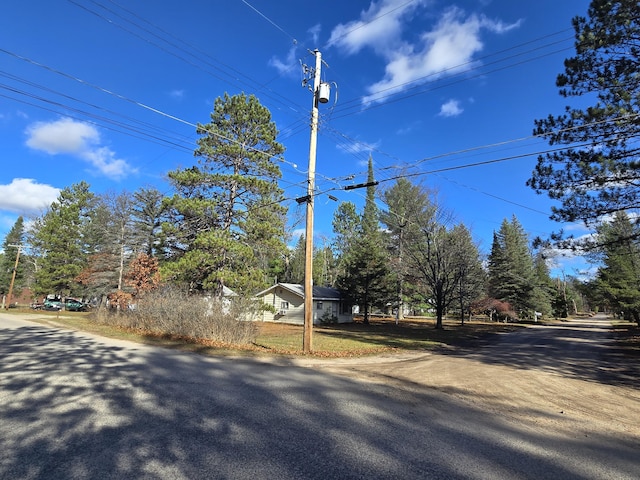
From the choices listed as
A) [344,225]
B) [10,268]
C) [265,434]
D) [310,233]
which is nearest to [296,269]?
[344,225]

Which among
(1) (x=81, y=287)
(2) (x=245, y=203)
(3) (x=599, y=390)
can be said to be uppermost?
(2) (x=245, y=203)

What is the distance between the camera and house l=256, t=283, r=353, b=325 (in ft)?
112

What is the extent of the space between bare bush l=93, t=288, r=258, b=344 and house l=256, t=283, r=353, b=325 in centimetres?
1618

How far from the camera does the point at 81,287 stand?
4231 cm

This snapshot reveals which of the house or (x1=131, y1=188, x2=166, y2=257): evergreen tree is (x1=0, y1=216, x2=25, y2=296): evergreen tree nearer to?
(x1=131, y1=188, x2=166, y2=257): evergreen tree

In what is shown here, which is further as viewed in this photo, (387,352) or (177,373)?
(387,352)

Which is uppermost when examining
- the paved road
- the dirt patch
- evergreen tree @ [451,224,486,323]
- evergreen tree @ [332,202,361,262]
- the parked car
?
evergreen tree @ [332,202,361,262]

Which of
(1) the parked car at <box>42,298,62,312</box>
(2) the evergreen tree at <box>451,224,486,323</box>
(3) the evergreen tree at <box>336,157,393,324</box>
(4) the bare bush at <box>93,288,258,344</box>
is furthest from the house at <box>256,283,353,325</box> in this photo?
(1) the parked car at <box>42,298,62,312</box>

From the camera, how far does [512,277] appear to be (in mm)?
43812

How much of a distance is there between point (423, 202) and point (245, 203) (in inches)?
681

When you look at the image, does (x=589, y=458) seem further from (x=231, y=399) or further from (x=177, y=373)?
(x=177, y=373)

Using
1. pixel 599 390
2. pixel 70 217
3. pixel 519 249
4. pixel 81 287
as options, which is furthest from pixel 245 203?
pixel 519 249

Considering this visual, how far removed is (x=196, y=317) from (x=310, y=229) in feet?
21.4

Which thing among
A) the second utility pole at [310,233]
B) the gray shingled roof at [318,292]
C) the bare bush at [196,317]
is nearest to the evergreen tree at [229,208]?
the bare bush at [196,317]
